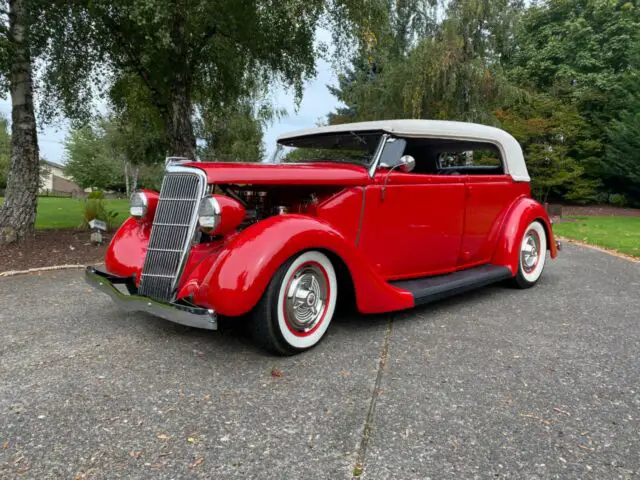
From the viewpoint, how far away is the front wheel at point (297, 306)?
2.90 metres

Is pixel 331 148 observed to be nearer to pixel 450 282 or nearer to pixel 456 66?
pixel 450 282

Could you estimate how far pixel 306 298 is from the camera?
3.12 m

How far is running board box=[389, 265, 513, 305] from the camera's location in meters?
3.79

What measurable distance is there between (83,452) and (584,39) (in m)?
28.2

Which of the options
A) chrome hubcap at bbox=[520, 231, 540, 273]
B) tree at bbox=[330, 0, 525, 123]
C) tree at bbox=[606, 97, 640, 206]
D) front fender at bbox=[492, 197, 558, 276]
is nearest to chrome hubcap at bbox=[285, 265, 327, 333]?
front fender at bbox=[492, 197, 558, 276]

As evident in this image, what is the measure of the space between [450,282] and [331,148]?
1752 mm

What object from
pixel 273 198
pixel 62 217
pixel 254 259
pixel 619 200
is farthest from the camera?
pixel 619 200

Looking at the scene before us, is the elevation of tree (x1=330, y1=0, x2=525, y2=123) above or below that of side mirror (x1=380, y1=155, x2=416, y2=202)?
above

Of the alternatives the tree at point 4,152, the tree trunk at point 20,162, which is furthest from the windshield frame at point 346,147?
the tree at point 4,152

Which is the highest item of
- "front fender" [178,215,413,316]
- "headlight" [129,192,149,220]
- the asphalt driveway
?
"headlight" [129,192,149,220]

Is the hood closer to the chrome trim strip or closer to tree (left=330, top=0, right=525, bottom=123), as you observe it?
the chrome trim strip

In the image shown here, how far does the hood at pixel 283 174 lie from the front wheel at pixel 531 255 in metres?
2.51

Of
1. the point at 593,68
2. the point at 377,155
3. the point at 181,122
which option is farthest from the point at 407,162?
the point at 593,68

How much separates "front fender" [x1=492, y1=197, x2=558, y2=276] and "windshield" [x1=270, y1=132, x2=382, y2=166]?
1.95m
